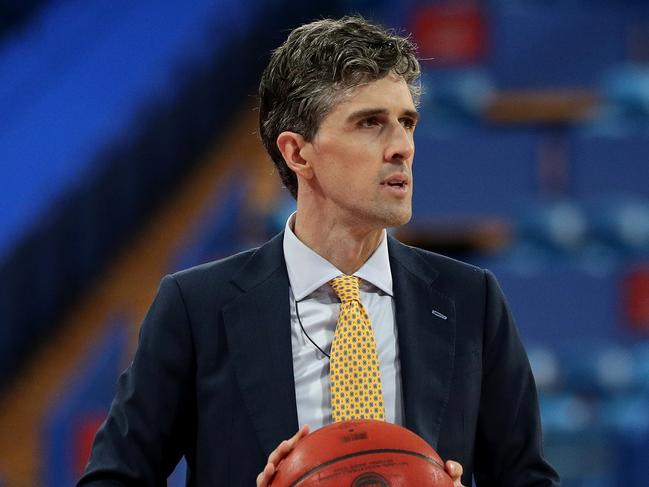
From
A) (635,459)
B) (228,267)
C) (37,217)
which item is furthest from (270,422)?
(37,217)

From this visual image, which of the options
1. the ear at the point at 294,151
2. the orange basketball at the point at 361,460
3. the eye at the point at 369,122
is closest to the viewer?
the orange basketball at the point at 361,460

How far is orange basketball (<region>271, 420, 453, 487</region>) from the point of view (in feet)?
6.82

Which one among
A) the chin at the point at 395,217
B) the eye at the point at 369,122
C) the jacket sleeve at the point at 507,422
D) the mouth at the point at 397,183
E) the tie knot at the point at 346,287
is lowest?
the jacket sleeve at the point at 507,422

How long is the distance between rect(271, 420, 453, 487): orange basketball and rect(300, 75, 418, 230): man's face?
444mm

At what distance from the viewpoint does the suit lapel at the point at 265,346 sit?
2.34 meters

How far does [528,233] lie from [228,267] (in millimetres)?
4271

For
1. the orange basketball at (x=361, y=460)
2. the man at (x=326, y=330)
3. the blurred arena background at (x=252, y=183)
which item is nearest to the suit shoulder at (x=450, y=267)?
the man at (x=326, y=330)

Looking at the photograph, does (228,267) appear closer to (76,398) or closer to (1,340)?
(76,398)

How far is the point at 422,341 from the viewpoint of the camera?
243cm

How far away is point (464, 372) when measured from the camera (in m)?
2.43

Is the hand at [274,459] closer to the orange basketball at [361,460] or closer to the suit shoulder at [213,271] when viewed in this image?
the orange basketball at [361,460]

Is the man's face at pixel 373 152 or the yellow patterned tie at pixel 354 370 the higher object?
the man's face at pixel 373 152

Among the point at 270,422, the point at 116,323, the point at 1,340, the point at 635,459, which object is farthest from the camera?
the point at 1,340

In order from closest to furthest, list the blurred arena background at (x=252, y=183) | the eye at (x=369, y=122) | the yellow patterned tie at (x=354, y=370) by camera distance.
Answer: the yellow patterned tie at (x=354, y=370)
the eye at (x=369, y=122)
the blurred arena background at (x=252, y=183)
